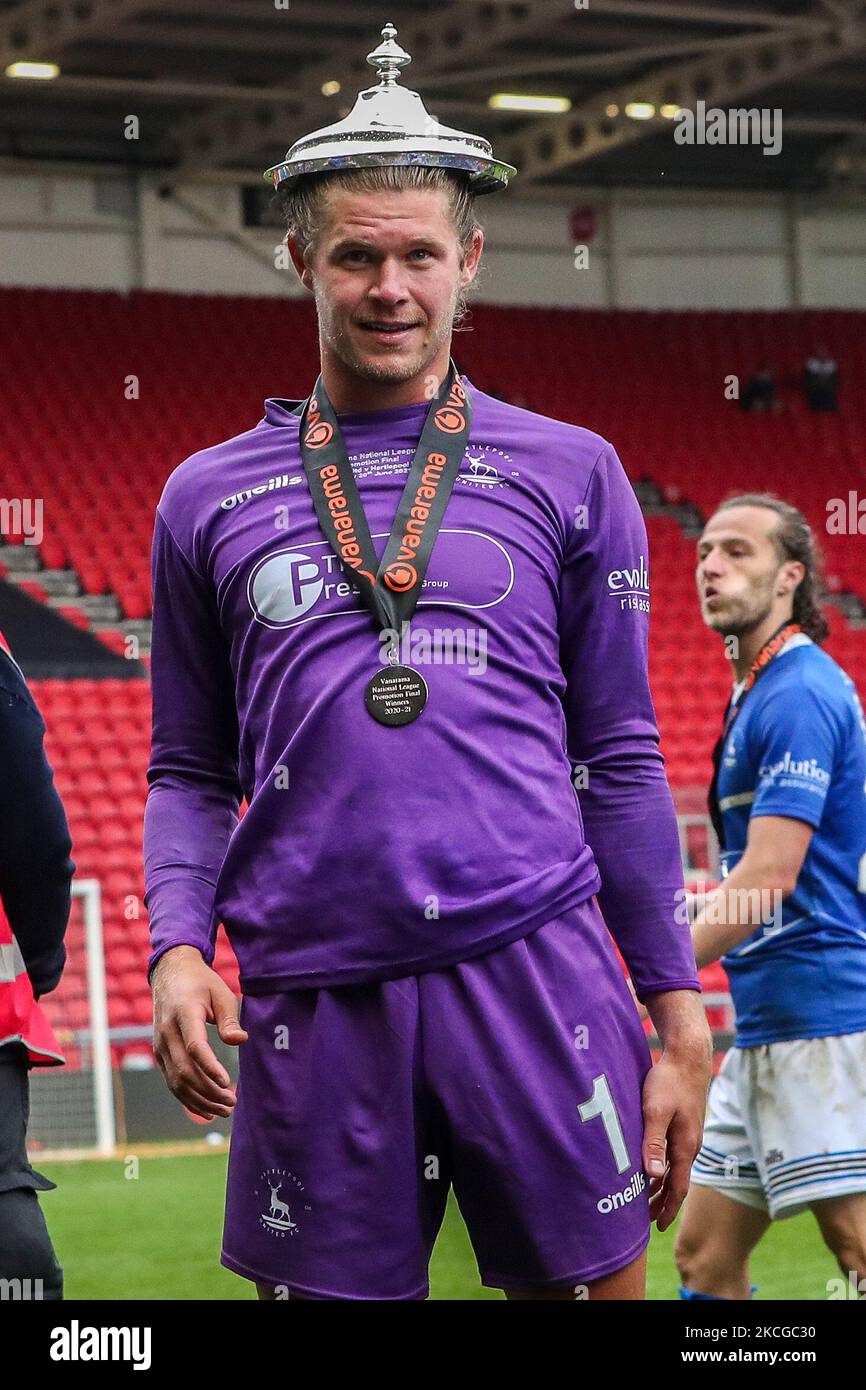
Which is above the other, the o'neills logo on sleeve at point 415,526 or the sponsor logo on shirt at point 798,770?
the o'neills logo on sleeve at point 415,526

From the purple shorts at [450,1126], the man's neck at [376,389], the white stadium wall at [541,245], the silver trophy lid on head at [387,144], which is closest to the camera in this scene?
the purple shorts at [450,1126]

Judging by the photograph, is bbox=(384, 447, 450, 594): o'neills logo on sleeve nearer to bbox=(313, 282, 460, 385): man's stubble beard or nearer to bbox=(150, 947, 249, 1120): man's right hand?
bbox=(313, 282, 460, 385): man's stubble beard

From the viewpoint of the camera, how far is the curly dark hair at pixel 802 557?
16.0 feet

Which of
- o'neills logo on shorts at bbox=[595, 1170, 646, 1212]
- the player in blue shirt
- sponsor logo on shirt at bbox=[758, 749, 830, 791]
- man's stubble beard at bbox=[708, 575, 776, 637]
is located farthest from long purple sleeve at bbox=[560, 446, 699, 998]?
man's stubble beard at bbox=[708, 575, 776, 637]

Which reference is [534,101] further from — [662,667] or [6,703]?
[6,703]

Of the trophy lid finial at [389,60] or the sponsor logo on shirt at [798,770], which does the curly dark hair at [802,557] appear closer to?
the sponsor logo on shirt at [798,770]

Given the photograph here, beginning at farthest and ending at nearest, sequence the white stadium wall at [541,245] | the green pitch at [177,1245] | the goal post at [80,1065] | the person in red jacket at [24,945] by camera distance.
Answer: the white stadium wall at [541,245]
the goal post at [80,1065]
the green pitch at [177,1245]
the person in red jacket at [24,945]

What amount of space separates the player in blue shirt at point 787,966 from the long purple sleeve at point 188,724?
183cm

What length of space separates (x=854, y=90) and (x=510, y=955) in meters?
18.1

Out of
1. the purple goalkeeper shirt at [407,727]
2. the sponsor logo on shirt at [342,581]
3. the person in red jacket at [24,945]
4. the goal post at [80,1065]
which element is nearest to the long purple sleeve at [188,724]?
the purple goalkeeper shirt at [407,727]

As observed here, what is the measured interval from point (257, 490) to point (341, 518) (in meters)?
0.15

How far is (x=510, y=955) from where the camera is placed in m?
2.29

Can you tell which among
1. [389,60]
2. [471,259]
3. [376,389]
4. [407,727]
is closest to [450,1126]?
[407,727]

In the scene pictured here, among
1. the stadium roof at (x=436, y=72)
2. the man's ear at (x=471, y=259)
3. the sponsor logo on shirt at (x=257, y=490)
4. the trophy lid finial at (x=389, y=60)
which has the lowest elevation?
the sponsor logo on shirt at (x=257, y=490)
